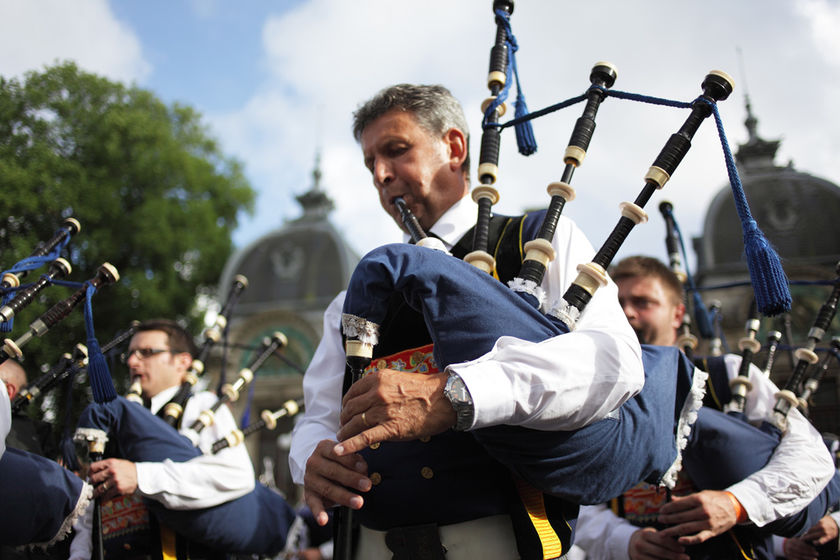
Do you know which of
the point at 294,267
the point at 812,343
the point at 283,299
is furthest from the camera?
the point at 294,267

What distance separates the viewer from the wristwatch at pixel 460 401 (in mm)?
1316

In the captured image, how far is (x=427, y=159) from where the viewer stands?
2195mm

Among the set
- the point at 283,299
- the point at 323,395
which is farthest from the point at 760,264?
the point at 283,299

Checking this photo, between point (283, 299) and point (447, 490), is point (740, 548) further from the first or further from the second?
point (283, 299)

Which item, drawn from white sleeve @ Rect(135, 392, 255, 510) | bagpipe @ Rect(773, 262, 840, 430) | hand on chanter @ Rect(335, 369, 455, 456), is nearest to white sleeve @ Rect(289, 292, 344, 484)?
hand on chanter @ Rect(335, 369, 455, 456)

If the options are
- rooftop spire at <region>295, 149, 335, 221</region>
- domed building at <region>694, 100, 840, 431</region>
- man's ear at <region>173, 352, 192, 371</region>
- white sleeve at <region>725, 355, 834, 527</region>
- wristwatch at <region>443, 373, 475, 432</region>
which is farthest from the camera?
rooftop spire at <region>295, 149, 335, 221</region>

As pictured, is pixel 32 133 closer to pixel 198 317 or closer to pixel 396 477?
pixel 396 477

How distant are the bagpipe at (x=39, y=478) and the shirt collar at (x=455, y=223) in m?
1.57

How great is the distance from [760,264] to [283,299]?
17.0 m

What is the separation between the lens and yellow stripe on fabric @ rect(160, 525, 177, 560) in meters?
3.08

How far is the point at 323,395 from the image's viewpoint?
2131 mm

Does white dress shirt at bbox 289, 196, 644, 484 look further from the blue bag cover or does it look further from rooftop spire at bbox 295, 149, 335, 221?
rooftop spire at bbox 295, 149, 335, 221

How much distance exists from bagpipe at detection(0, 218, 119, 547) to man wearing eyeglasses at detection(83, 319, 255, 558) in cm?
11

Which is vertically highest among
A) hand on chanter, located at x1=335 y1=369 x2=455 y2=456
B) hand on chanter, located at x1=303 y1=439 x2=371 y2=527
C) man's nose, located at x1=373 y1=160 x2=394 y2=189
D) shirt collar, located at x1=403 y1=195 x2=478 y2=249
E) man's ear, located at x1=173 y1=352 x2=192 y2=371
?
man's nose, located at x1=373 y1=160 x2=394 y2=189
